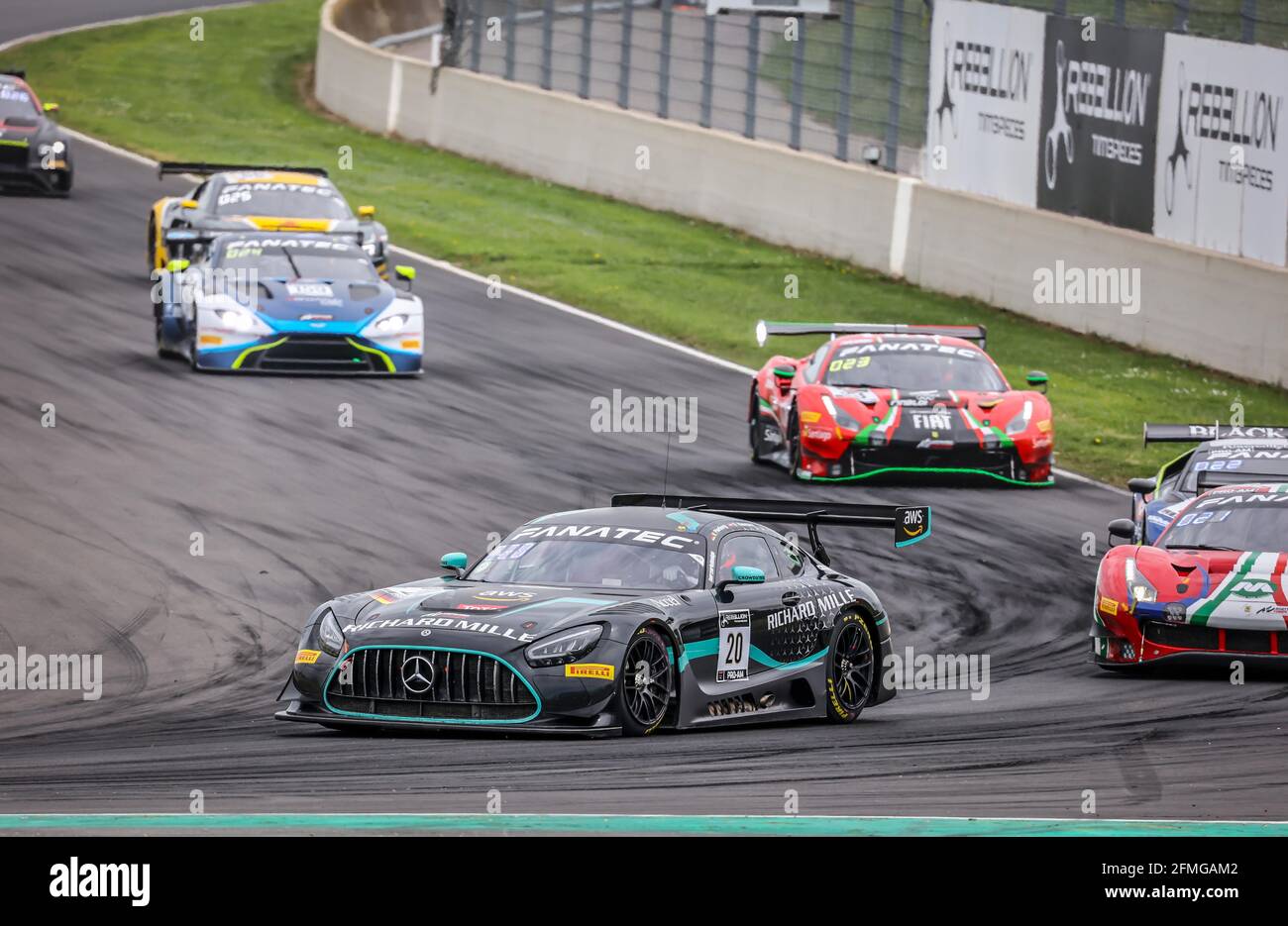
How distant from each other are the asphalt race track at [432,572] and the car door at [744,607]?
39 cm

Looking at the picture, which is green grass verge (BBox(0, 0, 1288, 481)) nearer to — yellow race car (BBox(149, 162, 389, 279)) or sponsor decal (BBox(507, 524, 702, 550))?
yellow race car (BBox(149, 162, 389, 279))

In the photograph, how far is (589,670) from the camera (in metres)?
10.5

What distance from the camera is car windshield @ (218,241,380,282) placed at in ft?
78.2

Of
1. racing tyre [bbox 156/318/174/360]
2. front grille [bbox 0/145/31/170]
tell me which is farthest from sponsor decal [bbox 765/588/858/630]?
front grille [bbox 0/145/31/170]

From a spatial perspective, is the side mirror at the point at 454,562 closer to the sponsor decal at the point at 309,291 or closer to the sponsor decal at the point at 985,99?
the sponsor decal at the point at 309,291

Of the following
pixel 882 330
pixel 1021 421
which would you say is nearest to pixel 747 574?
pixel 1021 421

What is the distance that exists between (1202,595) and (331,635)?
17.1 ft

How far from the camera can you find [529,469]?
1966 centimetres

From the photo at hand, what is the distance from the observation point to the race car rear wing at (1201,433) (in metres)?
16.8

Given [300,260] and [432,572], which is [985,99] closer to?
[300,260]
